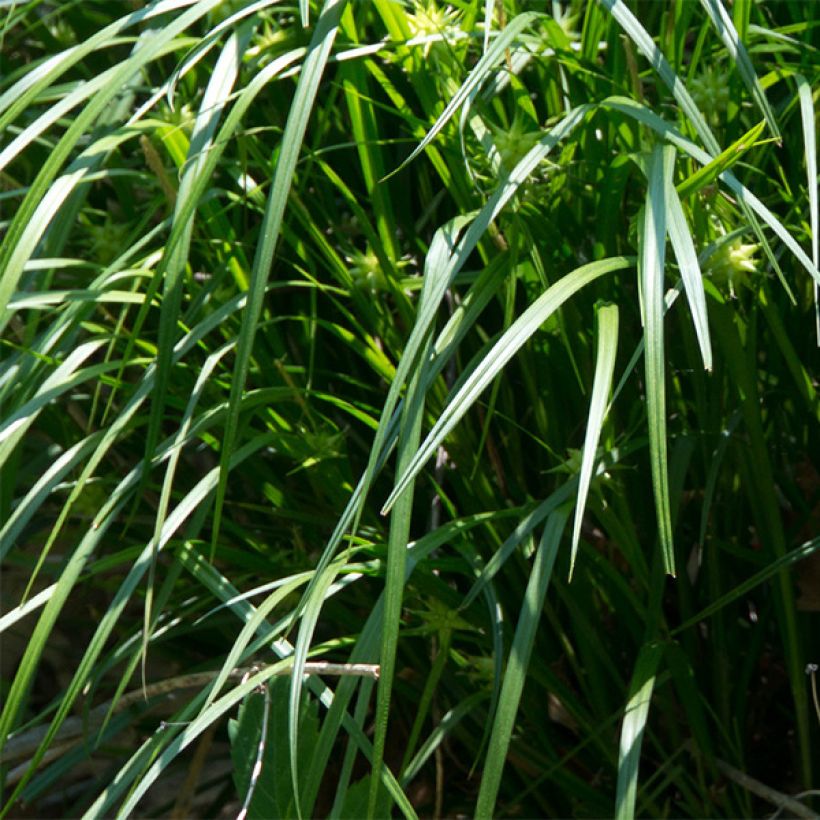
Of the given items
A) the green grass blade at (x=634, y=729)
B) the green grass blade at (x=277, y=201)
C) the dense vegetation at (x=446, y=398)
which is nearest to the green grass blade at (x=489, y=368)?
the dense vegetation at (x=446, y=398)

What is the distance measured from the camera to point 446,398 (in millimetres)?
894

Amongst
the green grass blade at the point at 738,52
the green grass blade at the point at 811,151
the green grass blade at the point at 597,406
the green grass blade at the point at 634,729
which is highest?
the green grass blade at the point at 738,52

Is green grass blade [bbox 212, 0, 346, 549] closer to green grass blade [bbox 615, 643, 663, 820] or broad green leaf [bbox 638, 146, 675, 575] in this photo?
broad green leaf [bbox 638, 146, 675, 575]

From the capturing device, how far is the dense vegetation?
711mm

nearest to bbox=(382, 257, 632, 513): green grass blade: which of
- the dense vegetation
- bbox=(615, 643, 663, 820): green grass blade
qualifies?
the dense vegetation

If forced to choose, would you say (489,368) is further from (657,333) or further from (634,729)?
(634,729)

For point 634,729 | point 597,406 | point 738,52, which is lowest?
point 634,729

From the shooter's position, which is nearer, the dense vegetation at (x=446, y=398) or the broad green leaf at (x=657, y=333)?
the broad green leaf at (x=657, y=333)

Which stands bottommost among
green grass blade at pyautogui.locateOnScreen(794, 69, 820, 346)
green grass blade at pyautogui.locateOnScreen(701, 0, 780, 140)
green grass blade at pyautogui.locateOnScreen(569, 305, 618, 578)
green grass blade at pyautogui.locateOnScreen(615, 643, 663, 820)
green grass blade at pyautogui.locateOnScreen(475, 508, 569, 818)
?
green grass blade at pyautogui.locateOnScreen(615, 643, 663, 820)

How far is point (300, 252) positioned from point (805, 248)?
1.33 feet

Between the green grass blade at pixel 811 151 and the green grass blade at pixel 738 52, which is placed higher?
the green grass blade at pixel 738 52

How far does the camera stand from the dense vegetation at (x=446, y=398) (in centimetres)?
71

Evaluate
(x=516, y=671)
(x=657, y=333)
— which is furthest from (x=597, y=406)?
(x=516, y=671)

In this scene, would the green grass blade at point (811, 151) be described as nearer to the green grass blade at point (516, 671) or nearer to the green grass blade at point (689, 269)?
the green grass blade at point (689, 269)
